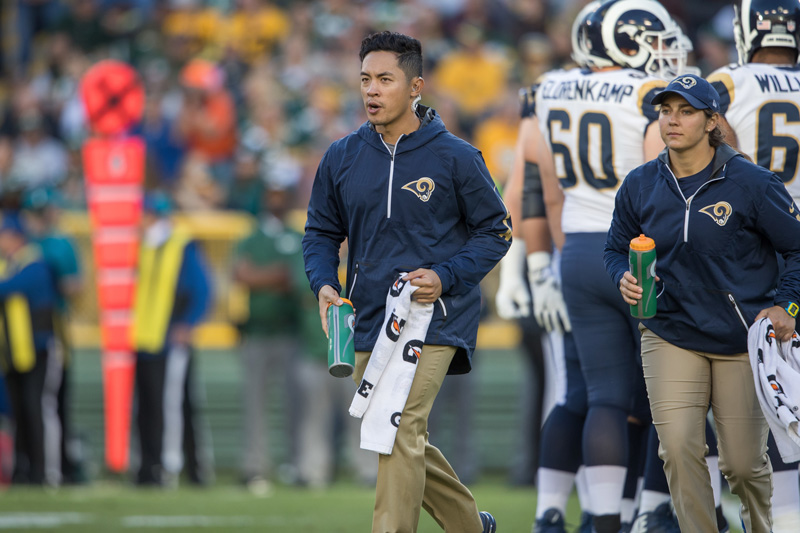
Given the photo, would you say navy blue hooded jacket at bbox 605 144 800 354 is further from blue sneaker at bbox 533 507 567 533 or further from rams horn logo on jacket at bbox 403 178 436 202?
blue sneaker at bbox 533 507 567 533

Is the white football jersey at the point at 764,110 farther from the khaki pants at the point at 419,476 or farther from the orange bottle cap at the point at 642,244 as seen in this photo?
the khaki pants at the point at 419,476

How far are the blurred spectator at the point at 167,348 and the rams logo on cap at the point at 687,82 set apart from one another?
7.34 m

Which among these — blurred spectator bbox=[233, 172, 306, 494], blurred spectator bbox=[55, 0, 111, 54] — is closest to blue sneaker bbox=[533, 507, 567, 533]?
blurred spectator bbox=[233, 172, 306, 494]

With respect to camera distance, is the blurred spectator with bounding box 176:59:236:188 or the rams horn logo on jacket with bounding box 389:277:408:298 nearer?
the rams horn logo on jacket with bounding box 389:277:408:298

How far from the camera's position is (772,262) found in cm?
553

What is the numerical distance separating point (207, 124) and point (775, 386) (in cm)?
1126

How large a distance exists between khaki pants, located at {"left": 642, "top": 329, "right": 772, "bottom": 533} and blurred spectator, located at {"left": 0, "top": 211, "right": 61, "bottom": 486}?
7581mm

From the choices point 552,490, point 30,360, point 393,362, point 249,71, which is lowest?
point 30,360

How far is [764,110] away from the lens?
6.16m

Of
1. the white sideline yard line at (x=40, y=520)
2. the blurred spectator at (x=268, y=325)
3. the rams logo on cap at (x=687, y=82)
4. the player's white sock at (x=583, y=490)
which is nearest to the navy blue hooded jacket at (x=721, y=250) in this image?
the rams logo on cap at (x=687, y=82)

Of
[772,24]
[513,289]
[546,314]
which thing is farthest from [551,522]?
[772,24]

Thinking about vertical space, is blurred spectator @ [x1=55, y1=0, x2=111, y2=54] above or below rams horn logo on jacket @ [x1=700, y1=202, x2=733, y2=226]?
above

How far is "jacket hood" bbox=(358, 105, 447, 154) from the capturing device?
5.56 metres

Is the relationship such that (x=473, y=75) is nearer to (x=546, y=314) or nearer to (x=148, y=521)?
(x=148, y=521)
